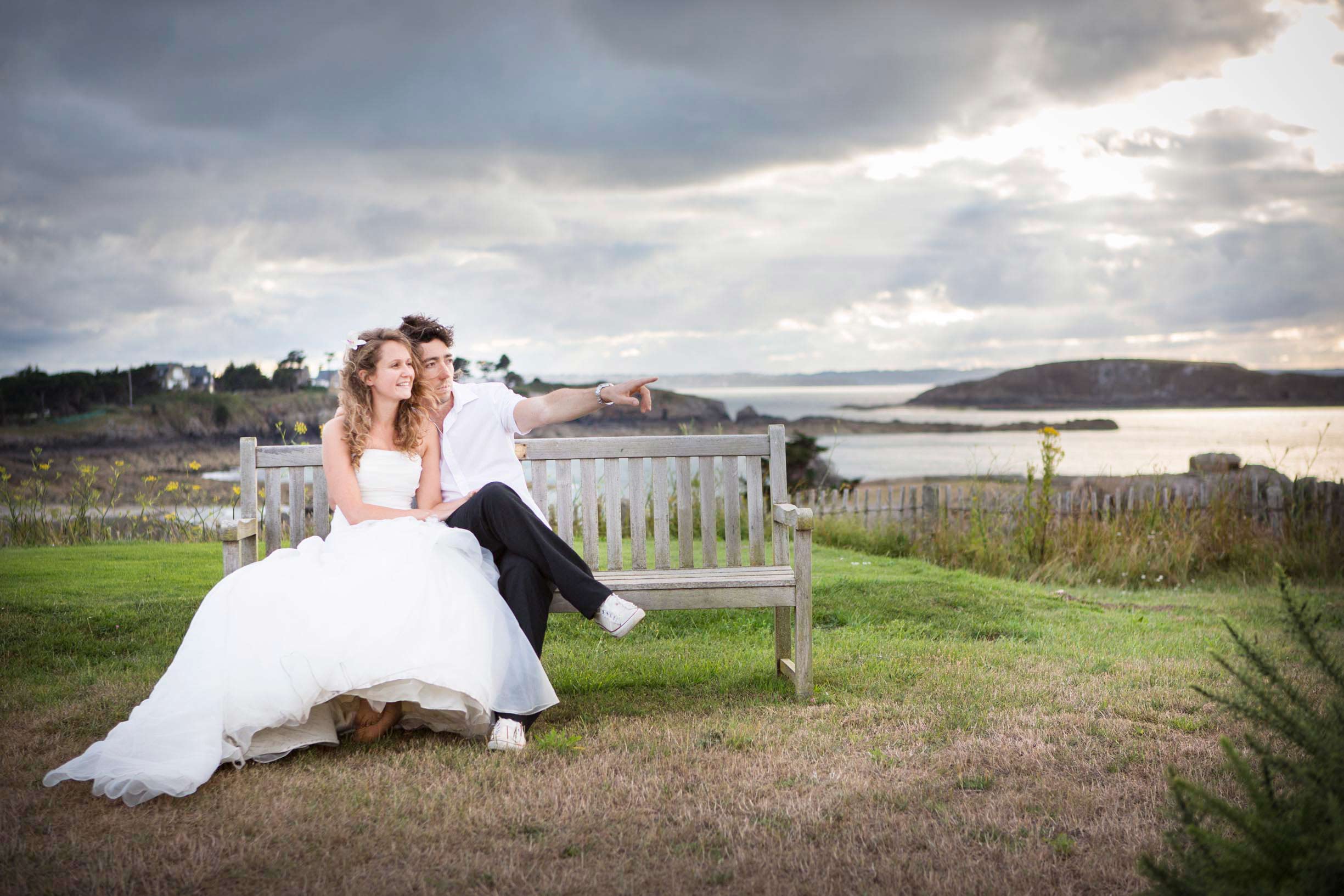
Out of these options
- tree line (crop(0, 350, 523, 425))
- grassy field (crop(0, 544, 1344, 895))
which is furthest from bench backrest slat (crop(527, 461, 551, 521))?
tree line (crop(0, 350, 523, 425))

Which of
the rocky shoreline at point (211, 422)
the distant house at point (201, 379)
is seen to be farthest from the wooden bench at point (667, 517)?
the distant house at point (201, 379)

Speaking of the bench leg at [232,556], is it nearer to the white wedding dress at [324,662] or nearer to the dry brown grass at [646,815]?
the white wedding dress at [324,662]

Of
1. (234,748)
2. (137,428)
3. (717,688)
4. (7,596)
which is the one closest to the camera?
(234,748)

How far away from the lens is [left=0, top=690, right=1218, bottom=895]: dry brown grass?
8.59ft

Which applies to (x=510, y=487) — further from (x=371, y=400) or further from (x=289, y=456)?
(x=289, y=456)

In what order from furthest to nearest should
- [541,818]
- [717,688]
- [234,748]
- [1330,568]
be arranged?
1. [1330,568]
2. [717,688]
3. [234,748]
4. [541,818]

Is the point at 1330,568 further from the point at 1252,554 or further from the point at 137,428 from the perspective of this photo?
the point at 137,428

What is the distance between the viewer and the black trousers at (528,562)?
3.96 metres

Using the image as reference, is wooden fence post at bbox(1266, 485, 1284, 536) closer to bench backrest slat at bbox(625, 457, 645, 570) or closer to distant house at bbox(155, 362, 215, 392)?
bench backrest slat at bbox(625, 457, 645, 570)

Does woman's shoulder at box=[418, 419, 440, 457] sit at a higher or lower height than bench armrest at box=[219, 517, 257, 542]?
higher

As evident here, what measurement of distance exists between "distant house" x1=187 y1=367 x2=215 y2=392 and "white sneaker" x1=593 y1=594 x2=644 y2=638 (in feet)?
51.3

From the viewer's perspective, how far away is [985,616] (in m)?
6.26

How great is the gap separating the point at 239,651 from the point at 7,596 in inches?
145

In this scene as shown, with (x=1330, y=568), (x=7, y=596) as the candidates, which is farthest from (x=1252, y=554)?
(x=7, y=596)
